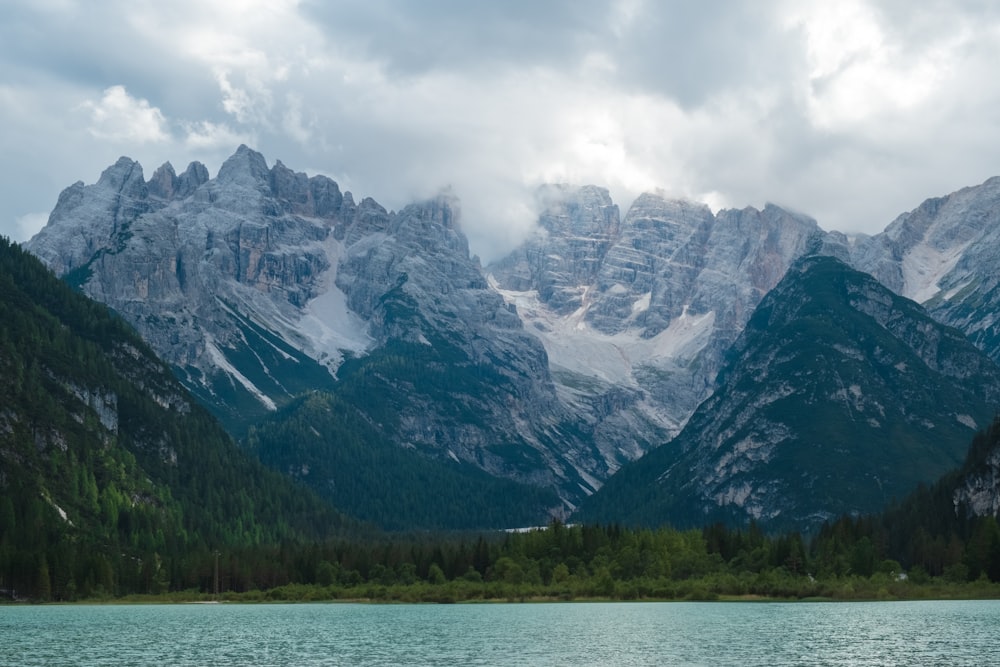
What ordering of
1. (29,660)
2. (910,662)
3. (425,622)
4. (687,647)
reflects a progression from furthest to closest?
(425,622), (687,647), (29,660), (910,662)

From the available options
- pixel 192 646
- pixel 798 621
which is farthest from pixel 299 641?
pixel 798 621

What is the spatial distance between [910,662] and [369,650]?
57.2 metres

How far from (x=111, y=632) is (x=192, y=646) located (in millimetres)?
27540

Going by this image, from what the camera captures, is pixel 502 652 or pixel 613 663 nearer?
pixel 613 663

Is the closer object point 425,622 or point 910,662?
point 910,662

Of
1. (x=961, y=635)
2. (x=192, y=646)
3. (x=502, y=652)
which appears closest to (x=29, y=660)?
(x=192, y=646)

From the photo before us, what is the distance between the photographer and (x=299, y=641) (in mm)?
164625

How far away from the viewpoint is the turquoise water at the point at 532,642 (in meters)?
137

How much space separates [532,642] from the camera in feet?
519

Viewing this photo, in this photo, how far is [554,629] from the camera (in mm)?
179000

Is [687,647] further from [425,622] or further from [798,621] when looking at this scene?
[425,622]

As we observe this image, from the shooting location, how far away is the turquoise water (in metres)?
137

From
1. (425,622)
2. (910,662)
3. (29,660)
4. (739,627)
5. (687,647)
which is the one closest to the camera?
(910,662)

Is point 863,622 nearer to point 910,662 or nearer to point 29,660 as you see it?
point 910,662
